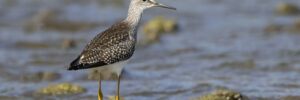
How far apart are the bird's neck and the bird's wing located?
0.16m

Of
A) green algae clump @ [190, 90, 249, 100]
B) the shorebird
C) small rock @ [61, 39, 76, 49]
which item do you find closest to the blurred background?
small rock @ [61, 39, 76, 49]

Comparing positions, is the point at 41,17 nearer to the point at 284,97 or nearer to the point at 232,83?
the point at 232,83

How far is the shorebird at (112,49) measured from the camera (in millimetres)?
9312

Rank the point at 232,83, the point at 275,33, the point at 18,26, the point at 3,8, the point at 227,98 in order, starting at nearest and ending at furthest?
1. the point at 227,98
2. the point at 232,83
3. the point at 275,33
4. the point at 18,26
5. the point at 3,8

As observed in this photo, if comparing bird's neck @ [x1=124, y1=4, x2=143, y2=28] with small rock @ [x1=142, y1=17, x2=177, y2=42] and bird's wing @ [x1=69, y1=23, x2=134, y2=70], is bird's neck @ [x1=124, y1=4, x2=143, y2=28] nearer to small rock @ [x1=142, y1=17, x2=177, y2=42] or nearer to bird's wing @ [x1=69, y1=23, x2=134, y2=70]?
bird's wing @ [x1=69, y1=23, x2=134, y2=70]

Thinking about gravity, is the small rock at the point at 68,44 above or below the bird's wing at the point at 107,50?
below

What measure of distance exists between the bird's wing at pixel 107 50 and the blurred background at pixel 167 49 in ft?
4.85

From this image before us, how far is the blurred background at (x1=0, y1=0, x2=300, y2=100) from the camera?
37.0 feet

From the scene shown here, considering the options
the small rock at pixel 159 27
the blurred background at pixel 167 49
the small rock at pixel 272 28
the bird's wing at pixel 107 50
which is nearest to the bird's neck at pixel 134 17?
the bird's wing at pixel 107 50

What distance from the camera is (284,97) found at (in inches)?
411

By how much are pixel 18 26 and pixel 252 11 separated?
280 inches

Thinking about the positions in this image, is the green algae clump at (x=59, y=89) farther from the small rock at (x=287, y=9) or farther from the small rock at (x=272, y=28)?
the small rock at (x=287, y=9)

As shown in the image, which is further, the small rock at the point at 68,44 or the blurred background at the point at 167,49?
the small rock at the point at 68,44

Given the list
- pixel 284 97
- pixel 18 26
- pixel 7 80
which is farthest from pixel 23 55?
pixel 284 97
